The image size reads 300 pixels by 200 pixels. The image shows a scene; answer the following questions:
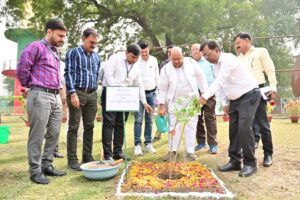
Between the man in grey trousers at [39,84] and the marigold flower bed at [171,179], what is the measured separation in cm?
103

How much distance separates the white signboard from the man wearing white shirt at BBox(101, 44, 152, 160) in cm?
76

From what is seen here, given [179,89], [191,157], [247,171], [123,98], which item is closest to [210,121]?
[191,157]

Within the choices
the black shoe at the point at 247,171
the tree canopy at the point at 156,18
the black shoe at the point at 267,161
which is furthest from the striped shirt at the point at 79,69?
the tree canopy at the point at 156,18

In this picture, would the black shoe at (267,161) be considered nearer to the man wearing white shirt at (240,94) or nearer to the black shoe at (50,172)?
the man wearing white shirt at (240,94)

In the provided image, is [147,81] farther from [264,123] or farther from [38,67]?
[38,67]

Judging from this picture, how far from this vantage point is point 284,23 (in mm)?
22781

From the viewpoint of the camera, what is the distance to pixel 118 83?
426 cm

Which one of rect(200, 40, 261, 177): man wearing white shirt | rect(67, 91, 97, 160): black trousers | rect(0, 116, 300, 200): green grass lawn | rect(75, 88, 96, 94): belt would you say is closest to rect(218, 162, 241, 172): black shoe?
rect(200, 40, 261, 177): man wearing white shirt

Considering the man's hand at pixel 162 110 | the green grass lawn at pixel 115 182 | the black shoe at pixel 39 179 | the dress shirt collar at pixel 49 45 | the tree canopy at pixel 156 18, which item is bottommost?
the green grass lawn at pixel 115 182

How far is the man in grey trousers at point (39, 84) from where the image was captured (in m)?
3.20

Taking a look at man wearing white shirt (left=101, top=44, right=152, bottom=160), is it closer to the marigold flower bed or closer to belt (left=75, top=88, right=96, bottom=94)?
belt (left=75, top=88, right=96, bottom=94)

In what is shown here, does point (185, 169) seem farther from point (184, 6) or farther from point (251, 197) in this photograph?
point (184, 6)

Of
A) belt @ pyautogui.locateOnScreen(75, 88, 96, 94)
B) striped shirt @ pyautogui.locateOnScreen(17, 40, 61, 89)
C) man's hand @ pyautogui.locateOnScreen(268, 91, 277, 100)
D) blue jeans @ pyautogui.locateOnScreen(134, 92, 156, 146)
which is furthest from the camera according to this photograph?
blue jeans @ pyautogui.locateOnScreen(134, 92, 156, 146)

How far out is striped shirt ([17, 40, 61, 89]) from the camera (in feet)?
10.4
